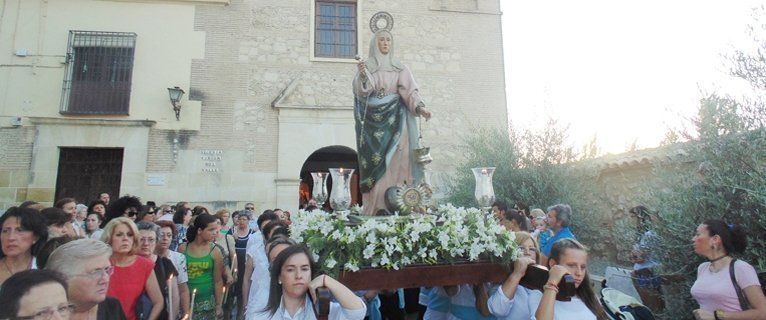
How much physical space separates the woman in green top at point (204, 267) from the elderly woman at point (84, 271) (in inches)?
79.9

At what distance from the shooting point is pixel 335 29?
39.4ft

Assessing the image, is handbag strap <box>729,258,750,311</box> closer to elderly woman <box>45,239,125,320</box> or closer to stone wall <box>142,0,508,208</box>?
elderly woman <box>45,239,125,320</box>

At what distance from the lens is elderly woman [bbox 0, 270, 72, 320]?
162cm

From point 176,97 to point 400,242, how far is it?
376 inches

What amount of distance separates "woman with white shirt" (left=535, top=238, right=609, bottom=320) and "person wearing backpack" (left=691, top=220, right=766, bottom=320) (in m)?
0.96

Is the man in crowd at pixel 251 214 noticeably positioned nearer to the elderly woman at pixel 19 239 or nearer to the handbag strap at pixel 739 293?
the elderly woman at pixel 19 239

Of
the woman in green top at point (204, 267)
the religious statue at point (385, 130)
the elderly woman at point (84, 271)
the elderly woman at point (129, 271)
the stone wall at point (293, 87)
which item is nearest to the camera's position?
the elderly woman at point (84, 271)

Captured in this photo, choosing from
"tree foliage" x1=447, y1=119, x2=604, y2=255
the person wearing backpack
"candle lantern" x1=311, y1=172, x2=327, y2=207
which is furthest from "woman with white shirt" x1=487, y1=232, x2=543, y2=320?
"tree foliage" x1=447, y1=119, x2=604, y2=255

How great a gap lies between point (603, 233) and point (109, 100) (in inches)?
456

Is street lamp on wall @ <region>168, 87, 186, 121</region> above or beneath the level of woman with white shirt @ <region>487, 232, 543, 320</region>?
above

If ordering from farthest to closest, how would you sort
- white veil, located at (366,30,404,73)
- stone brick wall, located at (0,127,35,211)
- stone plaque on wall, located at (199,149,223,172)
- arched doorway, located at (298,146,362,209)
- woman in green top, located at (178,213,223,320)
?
arched doorway, located at (298,146,362,209) < stone plaque on wall, located at (199,149,223,172) < stone brick wall, located at (0,127,35,211) < woman in green top, located at (178,213,223,320) < white veil, located at (366,30,404,73)

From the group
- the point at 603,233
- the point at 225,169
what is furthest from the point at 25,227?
the point at 603,233

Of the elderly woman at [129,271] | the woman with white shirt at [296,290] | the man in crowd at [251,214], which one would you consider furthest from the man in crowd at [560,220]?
the man in crowd at [251,214]

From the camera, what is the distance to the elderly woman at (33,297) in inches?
63.6
